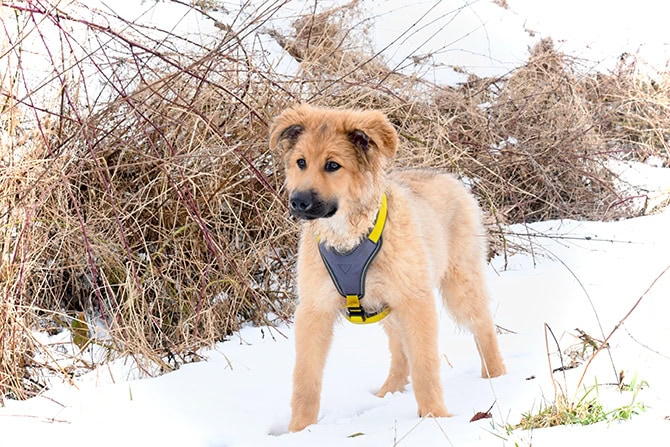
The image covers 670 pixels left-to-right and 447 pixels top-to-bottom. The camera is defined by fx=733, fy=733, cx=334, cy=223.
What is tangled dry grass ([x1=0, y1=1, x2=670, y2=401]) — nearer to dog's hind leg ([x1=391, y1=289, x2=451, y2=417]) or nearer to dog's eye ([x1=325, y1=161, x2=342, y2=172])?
dog's eye ([x1=325, y1=161, x2=342, y2=172])

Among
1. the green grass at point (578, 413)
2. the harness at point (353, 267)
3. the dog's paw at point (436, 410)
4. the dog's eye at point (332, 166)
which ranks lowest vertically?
the dog's paw at point (436, 410)

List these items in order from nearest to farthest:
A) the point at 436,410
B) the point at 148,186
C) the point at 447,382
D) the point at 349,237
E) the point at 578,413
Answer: the point at 578,413 → the point at 436,410 → the point at 349,237 → the point at 447,382 → the point at 148,186

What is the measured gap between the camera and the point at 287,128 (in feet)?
12.0

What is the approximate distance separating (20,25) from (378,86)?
2712 mm

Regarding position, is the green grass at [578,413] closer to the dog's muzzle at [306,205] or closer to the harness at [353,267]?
the harness at [353,267]

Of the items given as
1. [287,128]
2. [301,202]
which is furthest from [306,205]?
[287,128]

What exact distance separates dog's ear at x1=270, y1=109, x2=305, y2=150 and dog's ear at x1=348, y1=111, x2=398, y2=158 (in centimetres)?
28

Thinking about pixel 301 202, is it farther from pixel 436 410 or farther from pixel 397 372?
pixel 397 372

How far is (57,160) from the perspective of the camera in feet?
15.6

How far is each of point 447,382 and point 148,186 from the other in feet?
8.28

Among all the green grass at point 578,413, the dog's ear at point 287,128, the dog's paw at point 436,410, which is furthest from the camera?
the dog's ear at point 287,128

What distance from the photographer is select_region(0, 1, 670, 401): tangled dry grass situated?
176 inches

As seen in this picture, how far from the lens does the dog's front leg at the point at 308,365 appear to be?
11.8 ft

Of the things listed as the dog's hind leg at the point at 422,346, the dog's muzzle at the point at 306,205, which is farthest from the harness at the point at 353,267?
the dog's muzzle at the point at 306,205
